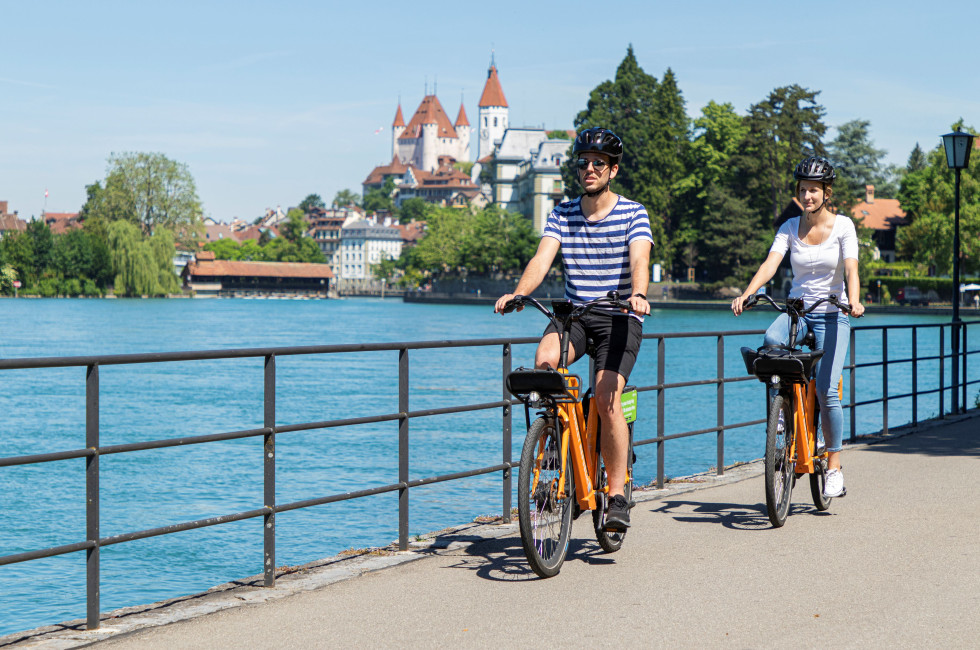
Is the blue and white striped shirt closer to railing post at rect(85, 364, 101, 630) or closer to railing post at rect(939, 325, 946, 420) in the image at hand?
railing post at rect(85, 364, 101, 630)

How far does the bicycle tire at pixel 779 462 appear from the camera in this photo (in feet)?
21.2

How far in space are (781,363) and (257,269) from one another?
177m

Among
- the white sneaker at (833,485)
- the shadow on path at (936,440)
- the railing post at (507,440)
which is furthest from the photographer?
the shadow on path at (936,440)

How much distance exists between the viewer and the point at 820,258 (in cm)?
694

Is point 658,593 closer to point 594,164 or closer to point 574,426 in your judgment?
point 574,426

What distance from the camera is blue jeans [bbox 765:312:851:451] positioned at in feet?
23.0

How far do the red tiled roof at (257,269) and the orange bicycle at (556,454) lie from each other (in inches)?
6857

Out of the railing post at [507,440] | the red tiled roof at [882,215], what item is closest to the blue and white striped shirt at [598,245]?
the railing post at [507,440]

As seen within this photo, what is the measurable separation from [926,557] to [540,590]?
77.8 inches

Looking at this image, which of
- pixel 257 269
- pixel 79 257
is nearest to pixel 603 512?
pixel 79 257

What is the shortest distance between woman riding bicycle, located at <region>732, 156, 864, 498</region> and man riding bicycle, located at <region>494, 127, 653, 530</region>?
154 centimetres

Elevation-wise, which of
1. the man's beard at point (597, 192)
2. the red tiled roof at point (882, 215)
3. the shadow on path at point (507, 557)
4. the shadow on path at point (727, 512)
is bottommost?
the shadow on path at point (727, 512)

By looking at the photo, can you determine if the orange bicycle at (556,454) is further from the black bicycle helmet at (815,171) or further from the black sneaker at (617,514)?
the black bicycle helmet at (815,171)

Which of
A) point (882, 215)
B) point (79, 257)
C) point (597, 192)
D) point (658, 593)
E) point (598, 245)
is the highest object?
point (882, 215)
